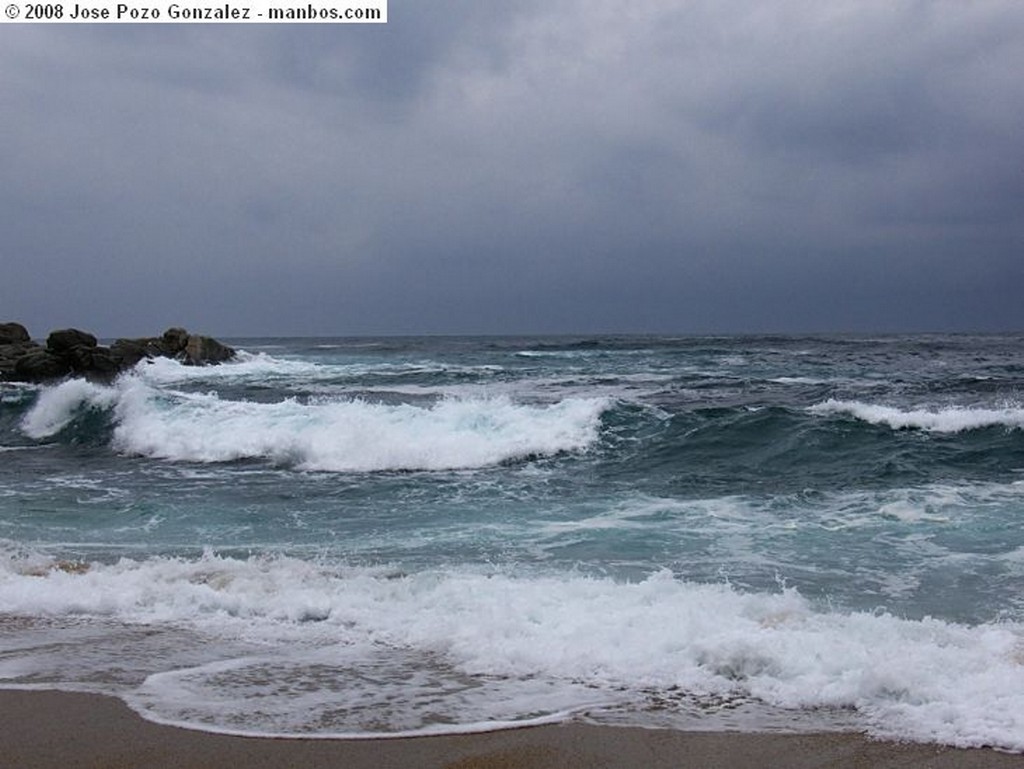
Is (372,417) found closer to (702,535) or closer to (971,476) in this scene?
(702,535)

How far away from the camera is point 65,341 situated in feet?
85.6

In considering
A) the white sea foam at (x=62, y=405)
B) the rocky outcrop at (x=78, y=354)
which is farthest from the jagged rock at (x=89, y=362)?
the white sea foam at (x=62, y=405)

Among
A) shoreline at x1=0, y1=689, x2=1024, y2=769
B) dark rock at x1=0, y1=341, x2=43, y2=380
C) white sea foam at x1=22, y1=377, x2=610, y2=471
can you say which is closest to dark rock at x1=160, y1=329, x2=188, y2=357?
dark rock at x1=0, y1=341, x2=43, y2=380

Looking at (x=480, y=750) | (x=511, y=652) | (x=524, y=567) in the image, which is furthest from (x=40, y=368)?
(x=480, y=750)

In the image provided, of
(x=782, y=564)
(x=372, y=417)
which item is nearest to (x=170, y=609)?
(x=782, y=564)

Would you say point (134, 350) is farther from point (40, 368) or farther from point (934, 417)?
point (934, 417)

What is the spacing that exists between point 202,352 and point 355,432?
24920mm

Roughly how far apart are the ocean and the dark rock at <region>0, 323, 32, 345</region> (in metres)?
20.0

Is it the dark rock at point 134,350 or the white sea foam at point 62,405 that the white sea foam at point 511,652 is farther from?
the dark rock at point 134,350

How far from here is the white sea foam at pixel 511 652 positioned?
378 centimetres

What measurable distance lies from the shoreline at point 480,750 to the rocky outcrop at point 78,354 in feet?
79.2

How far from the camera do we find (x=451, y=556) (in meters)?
7.06

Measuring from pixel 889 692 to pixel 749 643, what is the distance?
68cm

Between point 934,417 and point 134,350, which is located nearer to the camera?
point 934,417
